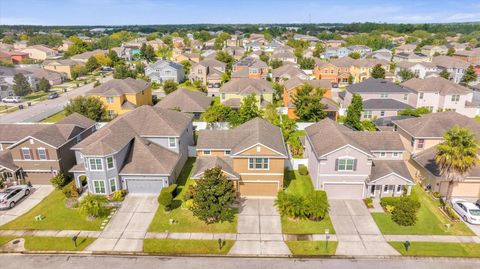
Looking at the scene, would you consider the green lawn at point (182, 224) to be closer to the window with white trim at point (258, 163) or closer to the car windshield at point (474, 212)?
the window with white trim at point (258, 163)

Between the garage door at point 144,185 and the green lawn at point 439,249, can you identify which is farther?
the garage door at point 144,185

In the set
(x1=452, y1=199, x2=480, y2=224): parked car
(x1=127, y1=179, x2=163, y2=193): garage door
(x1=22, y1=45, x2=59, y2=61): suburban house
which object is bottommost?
(x1=452, y1=199, x2=480, y2=224): parked car

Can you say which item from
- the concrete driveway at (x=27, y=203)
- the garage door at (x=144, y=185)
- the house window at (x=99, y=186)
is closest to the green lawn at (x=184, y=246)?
the garage door at (x=144, y=185)

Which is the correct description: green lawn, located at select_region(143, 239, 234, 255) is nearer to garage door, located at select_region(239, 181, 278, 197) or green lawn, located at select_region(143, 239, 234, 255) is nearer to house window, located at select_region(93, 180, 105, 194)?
garage door, located at select_region(239, 181, 278, 197)

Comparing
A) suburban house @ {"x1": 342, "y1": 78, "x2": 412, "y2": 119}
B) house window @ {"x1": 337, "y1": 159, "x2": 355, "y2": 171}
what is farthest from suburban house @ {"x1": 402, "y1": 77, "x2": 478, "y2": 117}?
house window @ {"x1": 337, "y1": 159, "x2": 355, "y2": 171}

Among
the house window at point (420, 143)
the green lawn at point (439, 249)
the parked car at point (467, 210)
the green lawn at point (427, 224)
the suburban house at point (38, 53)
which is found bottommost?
the green lawn at point (439, 249)

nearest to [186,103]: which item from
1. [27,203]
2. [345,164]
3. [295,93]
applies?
[295,93]

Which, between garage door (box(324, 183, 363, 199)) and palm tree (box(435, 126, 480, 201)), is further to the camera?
garage door (box(324, 183, 363, 199))
